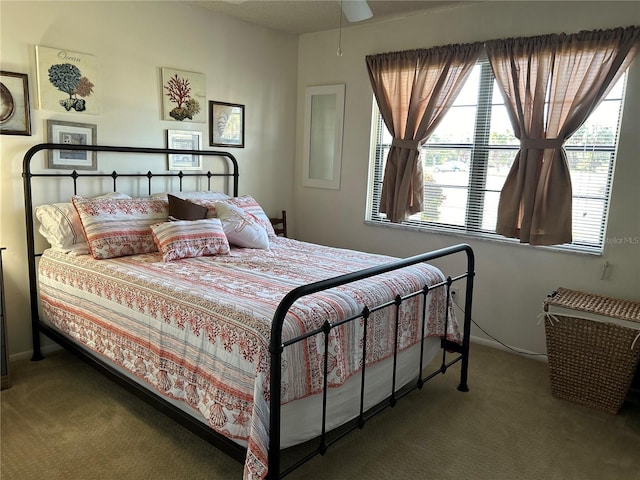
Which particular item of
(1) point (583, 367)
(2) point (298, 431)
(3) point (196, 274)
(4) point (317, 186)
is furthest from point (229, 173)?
(1) point (583, 367)

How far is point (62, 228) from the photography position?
288 cm

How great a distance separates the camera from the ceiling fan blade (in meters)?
2.45

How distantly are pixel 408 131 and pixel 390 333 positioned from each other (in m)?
1.89

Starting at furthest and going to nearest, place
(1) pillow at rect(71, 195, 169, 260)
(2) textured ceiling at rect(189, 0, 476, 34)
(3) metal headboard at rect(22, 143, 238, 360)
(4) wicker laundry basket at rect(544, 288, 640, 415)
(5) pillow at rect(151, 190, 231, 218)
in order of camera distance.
A: 1. (2) textured ceiling at rect(189, 0, 476, 34)
2. (5) pillow at rect(151, 190, 231, 218)
3. (3) metal headboard at rect(22, 143, 238, 360)
4. (1) pillow at rect(71, 195, 169, 260)
5. (4) wicker laundry basket at rect(544, 288, 640, 415)

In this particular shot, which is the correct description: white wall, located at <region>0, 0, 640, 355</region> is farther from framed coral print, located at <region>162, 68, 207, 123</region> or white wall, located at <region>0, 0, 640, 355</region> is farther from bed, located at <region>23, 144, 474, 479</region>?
bed, located at <region>23, 144, 474, 479</region>

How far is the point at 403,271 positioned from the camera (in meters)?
2.62

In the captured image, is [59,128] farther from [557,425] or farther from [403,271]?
[557,425]

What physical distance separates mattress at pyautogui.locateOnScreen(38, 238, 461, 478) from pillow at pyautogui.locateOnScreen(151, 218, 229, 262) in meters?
0.08

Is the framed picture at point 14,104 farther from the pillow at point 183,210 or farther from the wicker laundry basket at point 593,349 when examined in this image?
the wicker laundry basket at point 593,349

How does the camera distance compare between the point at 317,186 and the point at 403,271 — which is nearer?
the point at 403,271

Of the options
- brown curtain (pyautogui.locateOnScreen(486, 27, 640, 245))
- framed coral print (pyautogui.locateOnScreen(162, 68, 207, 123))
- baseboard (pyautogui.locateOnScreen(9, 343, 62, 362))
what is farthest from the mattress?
framed coral print (pyautogui.locateOnScreen(162, 68, 207, 123))

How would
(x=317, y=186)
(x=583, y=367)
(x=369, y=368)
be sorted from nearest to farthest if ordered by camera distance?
1. (x=369, y=368)
2. (x=583, y=367)
3. (x=317, y=186)

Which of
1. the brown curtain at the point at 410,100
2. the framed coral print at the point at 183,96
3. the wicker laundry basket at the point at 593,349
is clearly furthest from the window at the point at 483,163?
the framed coral print at the point at 183,96

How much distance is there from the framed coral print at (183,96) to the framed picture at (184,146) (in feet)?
0.36
